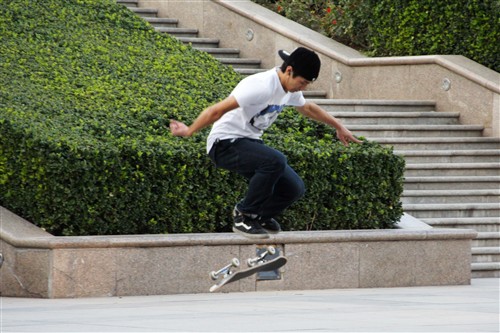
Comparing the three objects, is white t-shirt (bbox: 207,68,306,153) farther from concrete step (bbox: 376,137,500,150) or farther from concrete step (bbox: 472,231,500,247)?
concrete step (bbox: 376,137,500,150)

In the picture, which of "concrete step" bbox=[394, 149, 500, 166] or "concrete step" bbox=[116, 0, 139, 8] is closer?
"concrete step" bbox=[394, 149, 500, 166]

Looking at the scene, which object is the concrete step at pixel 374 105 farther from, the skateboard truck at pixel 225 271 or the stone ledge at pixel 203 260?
the skateboard truck at pixel 225 271

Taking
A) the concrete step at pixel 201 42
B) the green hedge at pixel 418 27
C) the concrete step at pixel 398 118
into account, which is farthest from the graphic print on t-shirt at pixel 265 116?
the concrete step at pixel 201 42

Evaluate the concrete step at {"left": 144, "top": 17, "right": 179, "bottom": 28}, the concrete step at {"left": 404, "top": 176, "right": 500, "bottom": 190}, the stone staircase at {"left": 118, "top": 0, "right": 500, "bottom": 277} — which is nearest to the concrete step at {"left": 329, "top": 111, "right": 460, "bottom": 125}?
the stone staircase at {"left": 118, "top": 0, "right": 500, "bottom": 277}

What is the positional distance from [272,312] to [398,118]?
7.47m

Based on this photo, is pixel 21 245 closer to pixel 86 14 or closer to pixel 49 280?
pixel 49 280

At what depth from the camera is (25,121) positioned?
1240cm

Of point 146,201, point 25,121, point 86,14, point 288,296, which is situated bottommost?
point 288,296

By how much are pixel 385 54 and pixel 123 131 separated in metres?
7.26

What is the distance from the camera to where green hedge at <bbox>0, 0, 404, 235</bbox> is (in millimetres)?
11625

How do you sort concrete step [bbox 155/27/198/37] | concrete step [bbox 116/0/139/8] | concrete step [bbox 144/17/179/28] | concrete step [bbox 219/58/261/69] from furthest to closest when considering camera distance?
concrete step [bbox 116/0/139/8]
concrete step [bbox 144/17/179/28]
concrete step [bbox 155/27/198/37]
concrete step [bbox 219/58/261/69]

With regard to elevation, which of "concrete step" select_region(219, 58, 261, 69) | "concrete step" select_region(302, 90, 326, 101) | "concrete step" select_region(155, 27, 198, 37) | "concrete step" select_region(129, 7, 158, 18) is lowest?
"concrete step" select_region(302, 90, 326, 101)

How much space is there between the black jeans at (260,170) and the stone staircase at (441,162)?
15.7ft

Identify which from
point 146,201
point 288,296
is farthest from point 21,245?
point 288,296
